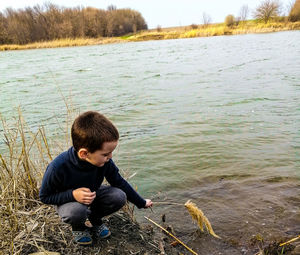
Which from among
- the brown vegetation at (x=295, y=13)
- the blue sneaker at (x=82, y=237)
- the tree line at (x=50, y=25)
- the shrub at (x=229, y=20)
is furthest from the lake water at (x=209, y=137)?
the tree line at (x=50, y=25)

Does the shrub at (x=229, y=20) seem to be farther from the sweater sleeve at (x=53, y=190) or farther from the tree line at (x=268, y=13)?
the sweater sleeve at (x=53, y=190)

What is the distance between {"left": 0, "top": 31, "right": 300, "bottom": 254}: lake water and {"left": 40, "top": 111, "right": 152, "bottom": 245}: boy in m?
1.12

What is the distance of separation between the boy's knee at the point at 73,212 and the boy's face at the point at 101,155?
0.35 meters

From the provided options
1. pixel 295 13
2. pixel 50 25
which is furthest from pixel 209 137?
pixel 50 25

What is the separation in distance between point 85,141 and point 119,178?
580 millimetres

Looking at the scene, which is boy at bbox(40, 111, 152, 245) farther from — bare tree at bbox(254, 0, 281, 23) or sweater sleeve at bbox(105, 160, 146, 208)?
bare tree at bbox(254, 0, 281, 23)

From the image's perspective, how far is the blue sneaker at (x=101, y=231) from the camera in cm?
251

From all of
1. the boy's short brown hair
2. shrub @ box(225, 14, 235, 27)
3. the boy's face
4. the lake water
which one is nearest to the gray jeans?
the boy's face

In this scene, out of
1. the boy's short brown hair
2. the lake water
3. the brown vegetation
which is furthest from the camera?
the brown vegetation

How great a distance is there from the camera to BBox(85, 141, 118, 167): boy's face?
2.15 metres

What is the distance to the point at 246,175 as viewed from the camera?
173 inches

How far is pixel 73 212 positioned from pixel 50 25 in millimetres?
66950

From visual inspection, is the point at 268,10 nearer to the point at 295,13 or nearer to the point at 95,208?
the point at 295,13

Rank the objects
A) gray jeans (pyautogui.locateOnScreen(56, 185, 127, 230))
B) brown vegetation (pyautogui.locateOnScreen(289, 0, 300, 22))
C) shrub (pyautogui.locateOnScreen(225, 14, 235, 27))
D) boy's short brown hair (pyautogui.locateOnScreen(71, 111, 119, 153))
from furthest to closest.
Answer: shrub (pyautogui.locateOnScreen(225, 14, 235, 27))
brown vegetation (pyautogui.locateOnScreen(289, 0, 300, 22))
gray jeans (pyautogui.locateOnScreen(56, 185, 127, 230))
boy's short brown hair (pyautogui.locateOnScreen(71, 111, 119, 153))
